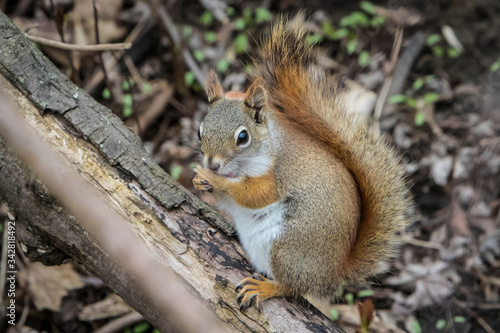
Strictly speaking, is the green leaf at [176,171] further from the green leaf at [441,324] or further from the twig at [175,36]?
the green leaf at [441,324]

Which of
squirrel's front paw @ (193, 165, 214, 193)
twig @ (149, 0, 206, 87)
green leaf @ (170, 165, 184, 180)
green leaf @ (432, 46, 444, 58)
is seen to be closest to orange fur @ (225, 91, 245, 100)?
squirrel's front paw @ (193, 165, 214, 193)

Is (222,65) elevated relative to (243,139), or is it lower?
elevated

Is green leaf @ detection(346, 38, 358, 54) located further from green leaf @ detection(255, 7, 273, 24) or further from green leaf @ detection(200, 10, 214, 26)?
green leaf @ detection(200, 10, 214, 26)

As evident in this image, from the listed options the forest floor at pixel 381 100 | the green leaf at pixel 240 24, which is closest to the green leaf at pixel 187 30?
the forest floor at pixel 381 100

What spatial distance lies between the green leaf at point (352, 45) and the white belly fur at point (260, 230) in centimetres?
201

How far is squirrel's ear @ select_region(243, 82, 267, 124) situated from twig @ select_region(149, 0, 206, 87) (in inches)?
56.2

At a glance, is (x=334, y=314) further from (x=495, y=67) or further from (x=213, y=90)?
(x=495, y=67)

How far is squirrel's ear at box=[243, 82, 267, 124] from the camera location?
1852mm

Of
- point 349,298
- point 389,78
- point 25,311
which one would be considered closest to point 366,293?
point 349,298

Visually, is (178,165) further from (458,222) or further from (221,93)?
(458,222)

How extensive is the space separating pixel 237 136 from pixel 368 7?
2.37 m

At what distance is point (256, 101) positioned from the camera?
1884mm

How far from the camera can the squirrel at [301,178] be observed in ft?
5.91

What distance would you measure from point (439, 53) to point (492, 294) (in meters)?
1.79
